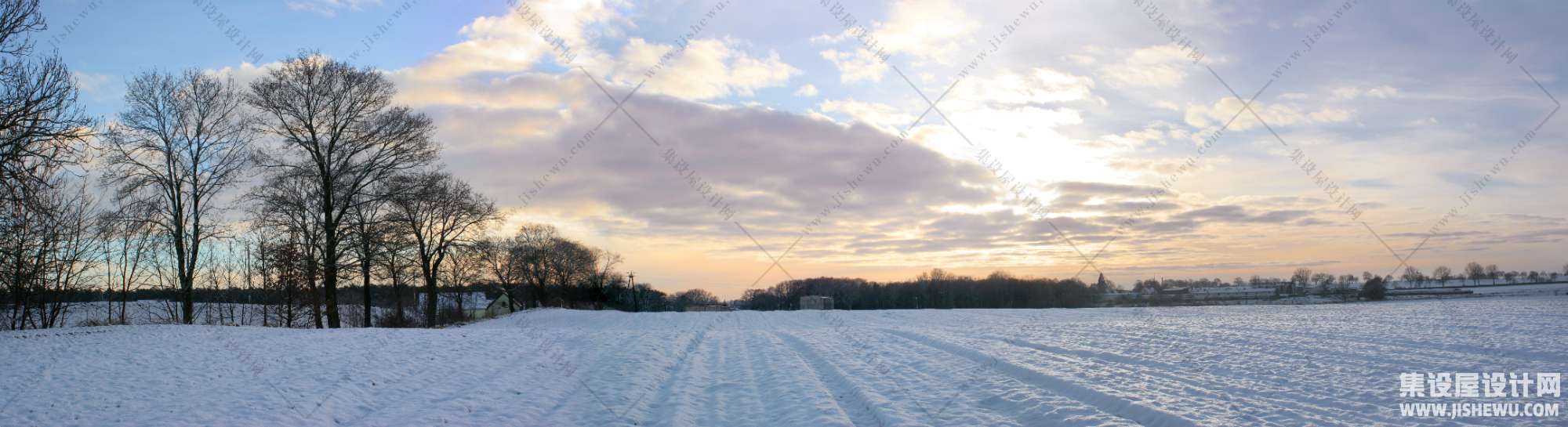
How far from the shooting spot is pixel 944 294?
343 feet

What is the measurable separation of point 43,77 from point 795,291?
362 feet

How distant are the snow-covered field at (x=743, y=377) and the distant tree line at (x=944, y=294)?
74054mm

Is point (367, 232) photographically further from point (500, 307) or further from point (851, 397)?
point (500, 307)

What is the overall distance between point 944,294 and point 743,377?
9376 cm

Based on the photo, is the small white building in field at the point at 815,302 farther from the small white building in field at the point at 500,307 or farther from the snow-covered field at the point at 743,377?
the snow-covered field at the point at 743,377

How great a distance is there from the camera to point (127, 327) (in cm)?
1984

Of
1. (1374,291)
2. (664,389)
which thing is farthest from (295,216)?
(1374,291)

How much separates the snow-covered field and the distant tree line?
243 feet

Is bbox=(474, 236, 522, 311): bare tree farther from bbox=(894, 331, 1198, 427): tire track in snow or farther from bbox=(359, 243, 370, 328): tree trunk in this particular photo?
bbox=(894, 331, 1198, 427): tire track in snow

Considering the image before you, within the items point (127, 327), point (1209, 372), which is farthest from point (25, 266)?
point (1209, 372)

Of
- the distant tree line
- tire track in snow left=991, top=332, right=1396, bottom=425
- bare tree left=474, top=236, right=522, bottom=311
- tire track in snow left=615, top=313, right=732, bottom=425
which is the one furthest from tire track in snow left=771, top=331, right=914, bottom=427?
the distant tree line

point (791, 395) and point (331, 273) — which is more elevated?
point (331, 273)

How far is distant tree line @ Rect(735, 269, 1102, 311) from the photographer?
3888 inches

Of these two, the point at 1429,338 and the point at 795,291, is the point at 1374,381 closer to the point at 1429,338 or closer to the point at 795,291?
the point at 1429,338
